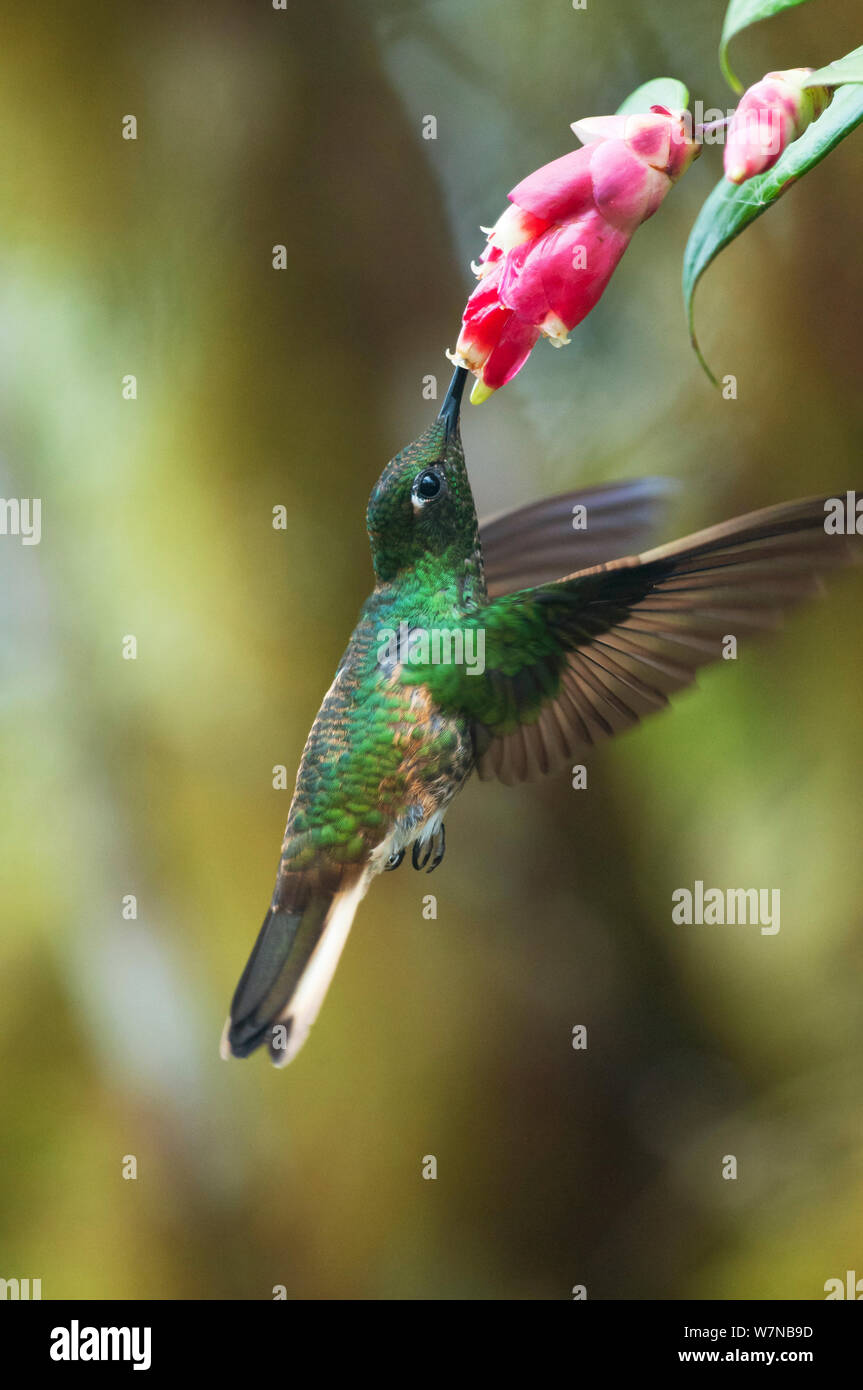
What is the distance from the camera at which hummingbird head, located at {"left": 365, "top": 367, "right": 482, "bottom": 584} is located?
67 cm

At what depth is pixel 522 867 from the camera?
5.48 ft

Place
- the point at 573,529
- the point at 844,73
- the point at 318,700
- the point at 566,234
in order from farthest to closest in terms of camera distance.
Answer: the point at 318,700 < the point at 573,529 < the point at 566,234 < the point at 844,73

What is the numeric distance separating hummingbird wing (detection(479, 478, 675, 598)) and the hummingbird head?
0.64 feet

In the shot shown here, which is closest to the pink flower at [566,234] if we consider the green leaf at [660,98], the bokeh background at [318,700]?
the green leaf at [660,98]

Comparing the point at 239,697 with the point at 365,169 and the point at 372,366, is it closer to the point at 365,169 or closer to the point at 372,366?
the point at 372,366

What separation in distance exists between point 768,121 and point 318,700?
1.27 metres

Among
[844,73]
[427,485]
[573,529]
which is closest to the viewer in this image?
[844,73]

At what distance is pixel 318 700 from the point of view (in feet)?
5.68

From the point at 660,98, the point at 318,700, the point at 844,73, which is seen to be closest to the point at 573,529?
the point at 660,98

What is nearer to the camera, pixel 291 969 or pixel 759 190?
pixel 759 190

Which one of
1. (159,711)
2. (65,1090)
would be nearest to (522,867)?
(159,711)

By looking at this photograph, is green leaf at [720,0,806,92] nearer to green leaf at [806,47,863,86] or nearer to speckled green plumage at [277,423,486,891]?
green leaf at [806,47,863,86]

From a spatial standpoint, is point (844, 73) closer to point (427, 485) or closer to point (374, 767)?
point (427, 485)
